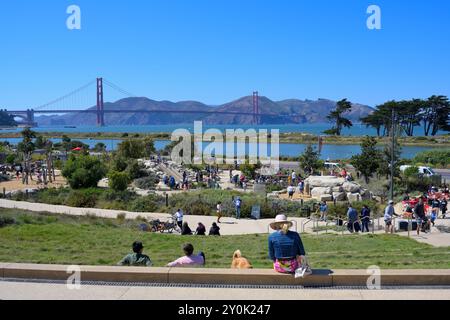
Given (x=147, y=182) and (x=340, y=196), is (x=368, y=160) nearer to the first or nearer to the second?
(x=340, y=196)

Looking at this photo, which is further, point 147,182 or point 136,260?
point 147,182

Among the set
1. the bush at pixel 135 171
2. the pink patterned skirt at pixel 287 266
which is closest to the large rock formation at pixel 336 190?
the bush at pixel 135 171

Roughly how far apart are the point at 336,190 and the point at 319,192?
0.90 metres

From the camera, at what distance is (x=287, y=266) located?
203 inches

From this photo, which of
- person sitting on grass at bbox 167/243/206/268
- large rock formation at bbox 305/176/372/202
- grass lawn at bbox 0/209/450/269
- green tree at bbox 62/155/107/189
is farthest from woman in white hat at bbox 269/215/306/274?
green tree at bbox 62/155/107/189

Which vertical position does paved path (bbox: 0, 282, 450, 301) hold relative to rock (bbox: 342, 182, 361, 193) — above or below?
above

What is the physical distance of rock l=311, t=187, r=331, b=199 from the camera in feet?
74.1

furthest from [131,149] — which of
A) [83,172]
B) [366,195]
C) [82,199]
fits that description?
[366,195]

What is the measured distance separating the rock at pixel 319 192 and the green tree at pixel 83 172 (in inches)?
441

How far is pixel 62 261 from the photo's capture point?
7234 mm

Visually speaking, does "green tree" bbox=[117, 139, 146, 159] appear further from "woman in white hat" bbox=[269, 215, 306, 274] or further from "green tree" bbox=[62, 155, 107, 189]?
"woman in white hat" bbox=[269, 215, 306, 274]

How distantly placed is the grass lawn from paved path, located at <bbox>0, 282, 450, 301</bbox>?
6.41ft

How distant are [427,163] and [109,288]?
3910 centimetres
